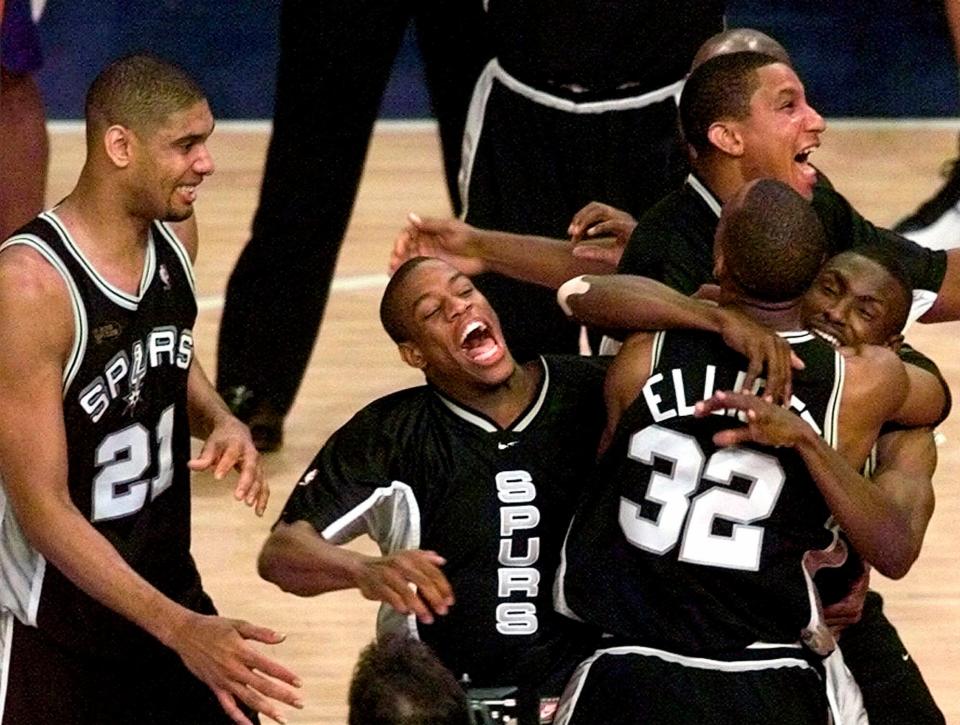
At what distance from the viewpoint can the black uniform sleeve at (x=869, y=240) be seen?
3.88 meters

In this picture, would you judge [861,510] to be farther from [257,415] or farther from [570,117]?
[257,415]

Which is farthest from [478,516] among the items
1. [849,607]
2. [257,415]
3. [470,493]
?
[257,415]

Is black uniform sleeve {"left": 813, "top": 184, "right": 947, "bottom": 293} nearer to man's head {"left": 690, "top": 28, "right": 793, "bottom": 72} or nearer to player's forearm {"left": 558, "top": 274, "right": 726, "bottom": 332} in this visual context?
man's head {"left": 690, "top": 28, "right": 793, "bottom": 72}

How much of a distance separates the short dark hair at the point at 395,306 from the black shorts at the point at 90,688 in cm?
67

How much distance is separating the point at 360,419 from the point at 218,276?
3715mm

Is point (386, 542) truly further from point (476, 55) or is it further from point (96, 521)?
point (476, 55)

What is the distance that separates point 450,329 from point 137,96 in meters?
0.62

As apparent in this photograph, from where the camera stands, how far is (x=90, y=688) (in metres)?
3.70

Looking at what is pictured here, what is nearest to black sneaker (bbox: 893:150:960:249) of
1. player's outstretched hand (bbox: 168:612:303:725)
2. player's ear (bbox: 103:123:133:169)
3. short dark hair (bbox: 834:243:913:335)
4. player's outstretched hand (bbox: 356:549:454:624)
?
short dark hair (bbox: 834:243:913:335)

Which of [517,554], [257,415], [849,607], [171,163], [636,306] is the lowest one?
[257,415]

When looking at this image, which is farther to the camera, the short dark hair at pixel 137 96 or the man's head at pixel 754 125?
the man's head at pixel 754 125

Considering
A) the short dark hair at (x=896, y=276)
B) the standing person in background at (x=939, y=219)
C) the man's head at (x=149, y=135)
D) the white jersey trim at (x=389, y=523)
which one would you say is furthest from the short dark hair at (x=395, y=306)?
the standing person in background at (x=939, y=219)

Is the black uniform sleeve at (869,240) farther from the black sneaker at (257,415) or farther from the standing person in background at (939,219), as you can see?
the standing person in background at (939,219)

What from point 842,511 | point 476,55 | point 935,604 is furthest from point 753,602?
point 476,55
